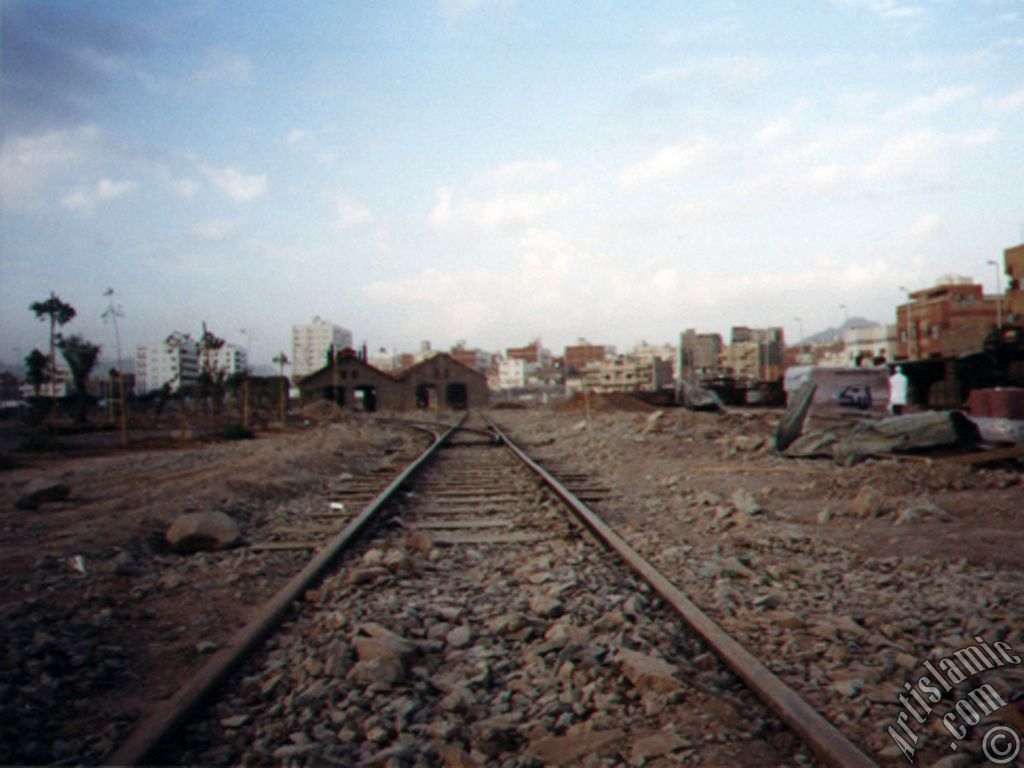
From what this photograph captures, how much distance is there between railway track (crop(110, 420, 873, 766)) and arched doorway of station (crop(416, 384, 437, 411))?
2685 inches

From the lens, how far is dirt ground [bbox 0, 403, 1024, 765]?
3074 millimetres

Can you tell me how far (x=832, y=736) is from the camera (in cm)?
243

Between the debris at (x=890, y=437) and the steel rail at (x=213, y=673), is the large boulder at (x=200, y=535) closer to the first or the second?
the steel rail at (x=213, y=673)

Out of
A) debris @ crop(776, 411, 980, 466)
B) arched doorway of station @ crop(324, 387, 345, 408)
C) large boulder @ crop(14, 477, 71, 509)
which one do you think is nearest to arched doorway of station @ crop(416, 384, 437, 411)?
arched doorway of station @ crop(324, 387, 345, 408)

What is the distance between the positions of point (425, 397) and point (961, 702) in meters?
74.5

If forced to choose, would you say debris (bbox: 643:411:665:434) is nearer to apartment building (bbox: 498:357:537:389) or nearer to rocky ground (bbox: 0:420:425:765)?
rocky ground (bbox: 0:420:425:765)

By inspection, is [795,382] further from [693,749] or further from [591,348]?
[591,348]

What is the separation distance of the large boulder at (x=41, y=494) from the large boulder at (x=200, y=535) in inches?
131

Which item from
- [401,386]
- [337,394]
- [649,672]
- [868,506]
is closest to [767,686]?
[649,672]

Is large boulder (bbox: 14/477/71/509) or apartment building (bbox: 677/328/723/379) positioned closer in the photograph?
large boulder (bbox: 14/477/71/509)

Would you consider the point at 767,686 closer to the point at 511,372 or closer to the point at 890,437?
the point at 890,437

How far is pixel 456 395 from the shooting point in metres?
74.9

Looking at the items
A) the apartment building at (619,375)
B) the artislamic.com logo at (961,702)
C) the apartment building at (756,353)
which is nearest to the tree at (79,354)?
the artislamic.com logo at (961,702)

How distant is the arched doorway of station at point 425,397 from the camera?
243 ft
